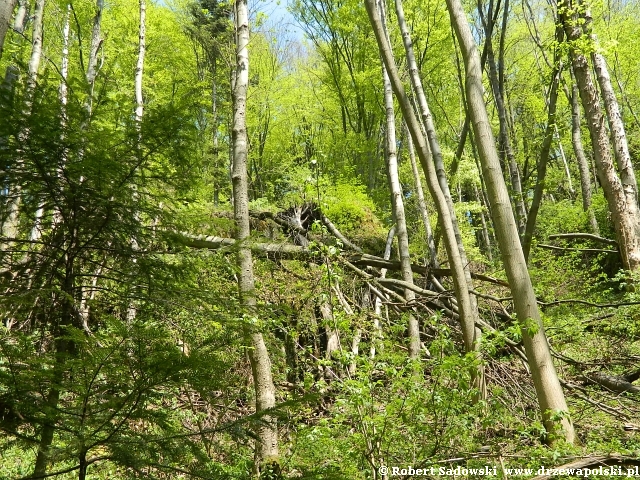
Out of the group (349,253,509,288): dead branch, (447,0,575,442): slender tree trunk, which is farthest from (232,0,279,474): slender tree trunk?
(349,253,509,288): dead branch

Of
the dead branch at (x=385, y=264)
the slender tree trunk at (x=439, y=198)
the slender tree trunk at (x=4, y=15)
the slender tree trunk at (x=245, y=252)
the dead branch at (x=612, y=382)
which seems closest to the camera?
the slender tree trunk at (x=4, y=15)

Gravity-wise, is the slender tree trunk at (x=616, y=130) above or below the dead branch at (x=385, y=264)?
above

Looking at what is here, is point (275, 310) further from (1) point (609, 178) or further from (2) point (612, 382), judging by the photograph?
(1) point (609, 178)

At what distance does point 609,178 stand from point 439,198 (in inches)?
150

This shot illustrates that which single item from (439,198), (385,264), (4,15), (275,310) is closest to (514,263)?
(439,198)

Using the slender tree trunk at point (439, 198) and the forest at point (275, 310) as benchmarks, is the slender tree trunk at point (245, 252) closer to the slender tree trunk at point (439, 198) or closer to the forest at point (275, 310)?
the forest at point (275, 310)

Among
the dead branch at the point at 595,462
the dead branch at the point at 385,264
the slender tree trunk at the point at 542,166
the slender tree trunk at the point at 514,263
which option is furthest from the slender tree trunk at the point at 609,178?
the dead branch at the point at 595,462

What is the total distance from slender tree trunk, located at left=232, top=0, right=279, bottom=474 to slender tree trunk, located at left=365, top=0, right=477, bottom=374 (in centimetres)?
178

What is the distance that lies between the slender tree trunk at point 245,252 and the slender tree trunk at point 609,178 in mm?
5196

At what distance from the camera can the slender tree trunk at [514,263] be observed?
414cm

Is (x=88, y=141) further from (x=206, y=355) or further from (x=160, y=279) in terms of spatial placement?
(x=206, y=355)

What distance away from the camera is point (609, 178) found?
7.65 meters

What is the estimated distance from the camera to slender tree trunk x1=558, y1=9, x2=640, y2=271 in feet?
24.2

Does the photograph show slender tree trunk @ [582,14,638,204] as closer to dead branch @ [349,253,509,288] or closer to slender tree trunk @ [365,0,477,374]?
dead branch @ [349,253,509,288]
